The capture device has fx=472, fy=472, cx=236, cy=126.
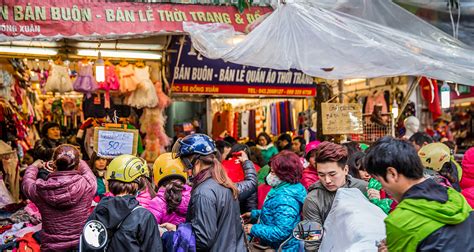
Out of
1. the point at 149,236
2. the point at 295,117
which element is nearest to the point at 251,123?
the point at 295,117

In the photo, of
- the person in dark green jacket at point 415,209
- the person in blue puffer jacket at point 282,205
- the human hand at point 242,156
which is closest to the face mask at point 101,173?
the human hand at point 242,156

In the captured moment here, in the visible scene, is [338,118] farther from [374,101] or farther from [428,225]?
[374,101]

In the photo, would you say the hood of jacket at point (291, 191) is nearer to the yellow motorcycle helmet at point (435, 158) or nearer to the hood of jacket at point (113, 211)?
the yellow motorcycle helmet at point (435, 158)

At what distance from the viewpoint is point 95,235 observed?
3256mm

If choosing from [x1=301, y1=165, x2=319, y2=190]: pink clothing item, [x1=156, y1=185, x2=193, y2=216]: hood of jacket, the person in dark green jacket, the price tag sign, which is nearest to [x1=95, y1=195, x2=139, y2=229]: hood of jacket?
[x1=156, y1=185, x2=193, y2=216]: hood of jacket

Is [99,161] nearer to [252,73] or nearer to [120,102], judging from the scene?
[120,102]

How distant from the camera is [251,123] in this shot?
42.8 feet

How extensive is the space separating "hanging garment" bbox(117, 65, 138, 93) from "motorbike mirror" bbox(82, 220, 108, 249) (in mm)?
5975

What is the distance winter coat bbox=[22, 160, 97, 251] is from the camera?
448 cm

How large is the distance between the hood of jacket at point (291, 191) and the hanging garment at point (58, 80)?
5513 millimetres

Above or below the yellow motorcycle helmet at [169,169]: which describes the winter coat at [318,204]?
below

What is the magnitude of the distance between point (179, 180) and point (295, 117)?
345 inches

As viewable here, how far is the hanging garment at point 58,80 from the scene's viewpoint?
27.7 ft

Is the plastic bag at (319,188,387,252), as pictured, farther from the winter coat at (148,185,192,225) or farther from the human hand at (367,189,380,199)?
the winter coat at (148,185,192,225)
